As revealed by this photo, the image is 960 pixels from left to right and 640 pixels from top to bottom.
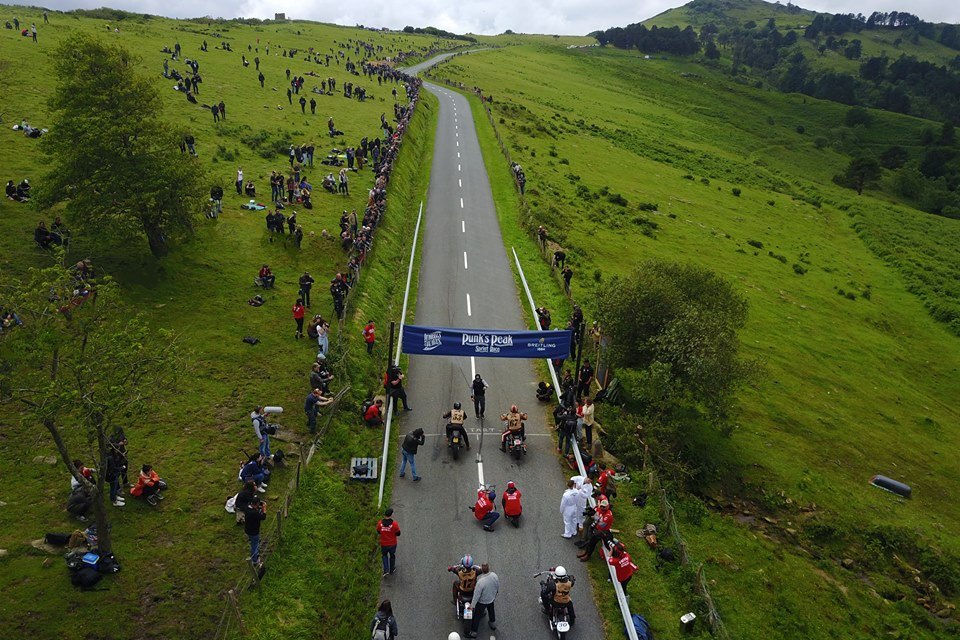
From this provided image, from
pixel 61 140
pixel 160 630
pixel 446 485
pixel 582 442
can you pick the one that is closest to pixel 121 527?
pixel 160 630

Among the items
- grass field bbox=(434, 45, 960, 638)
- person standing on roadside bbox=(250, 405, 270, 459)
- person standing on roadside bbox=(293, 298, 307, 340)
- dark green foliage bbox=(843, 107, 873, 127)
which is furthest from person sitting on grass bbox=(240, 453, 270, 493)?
dark green foliage bbox=(843, 107, 873, 127)

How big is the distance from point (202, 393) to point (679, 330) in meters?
18.0

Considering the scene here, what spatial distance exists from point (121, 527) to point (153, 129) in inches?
702

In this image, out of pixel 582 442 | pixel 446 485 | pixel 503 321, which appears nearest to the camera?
pixel 446 485

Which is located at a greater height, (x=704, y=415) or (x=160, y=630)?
(x=160, y=630)

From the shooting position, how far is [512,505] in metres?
17.3

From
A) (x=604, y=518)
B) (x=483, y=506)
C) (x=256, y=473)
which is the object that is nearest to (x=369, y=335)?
(x=256, y=473)

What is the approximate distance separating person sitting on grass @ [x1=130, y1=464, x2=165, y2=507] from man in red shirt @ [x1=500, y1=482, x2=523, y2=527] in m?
9.68

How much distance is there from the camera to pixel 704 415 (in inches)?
1064

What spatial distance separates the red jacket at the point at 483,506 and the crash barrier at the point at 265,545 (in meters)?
5.32

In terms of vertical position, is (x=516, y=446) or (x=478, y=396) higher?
(x=478, y=396)

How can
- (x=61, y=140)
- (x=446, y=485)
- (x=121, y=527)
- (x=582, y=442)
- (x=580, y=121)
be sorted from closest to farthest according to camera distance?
(x=121, y=527) → (x=446, y=485) → (x=582, y=442) → (x=61, y=140) → (x=580, y=121)

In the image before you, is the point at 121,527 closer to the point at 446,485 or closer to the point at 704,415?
the point at 446,485

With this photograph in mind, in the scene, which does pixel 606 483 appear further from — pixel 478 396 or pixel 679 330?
pixel 679 330
